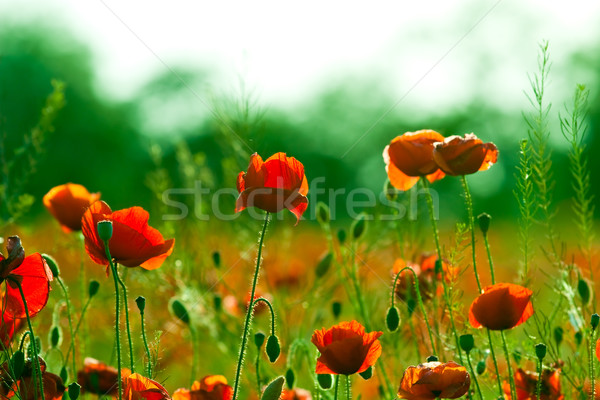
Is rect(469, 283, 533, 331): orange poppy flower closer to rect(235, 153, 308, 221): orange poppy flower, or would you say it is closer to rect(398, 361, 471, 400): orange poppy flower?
rect(398, 361, 471, 400): orange poppy flower

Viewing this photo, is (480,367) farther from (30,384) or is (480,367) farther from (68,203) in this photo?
(68,203)

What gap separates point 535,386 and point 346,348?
0.41 meters

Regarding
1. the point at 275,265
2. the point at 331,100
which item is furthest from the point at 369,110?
the point at 275,265

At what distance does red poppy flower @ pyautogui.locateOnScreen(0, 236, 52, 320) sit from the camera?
1001 mm

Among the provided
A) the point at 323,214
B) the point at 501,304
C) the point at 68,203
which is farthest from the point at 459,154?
the point at 68,203

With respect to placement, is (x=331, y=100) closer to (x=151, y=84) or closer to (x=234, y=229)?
(x=151, y=84)

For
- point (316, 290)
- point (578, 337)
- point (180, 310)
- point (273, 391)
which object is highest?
point (316, 290)

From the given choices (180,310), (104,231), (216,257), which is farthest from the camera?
(216,257)

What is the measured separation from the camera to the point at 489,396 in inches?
Answer: 71.1

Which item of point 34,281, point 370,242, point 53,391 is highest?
point 370,242

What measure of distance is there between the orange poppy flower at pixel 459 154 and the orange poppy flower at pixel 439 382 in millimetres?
419

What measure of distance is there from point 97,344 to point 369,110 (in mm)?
9886

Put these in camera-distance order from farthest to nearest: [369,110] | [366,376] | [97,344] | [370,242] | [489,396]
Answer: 1. [369,110]
2. [97,344]
3. [370,242]
4. [489,396]
5. [366,376]

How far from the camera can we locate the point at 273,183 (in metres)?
1.20
